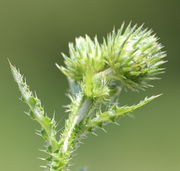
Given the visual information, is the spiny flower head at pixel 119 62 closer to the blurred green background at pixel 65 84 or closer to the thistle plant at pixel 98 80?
the thistle plant at pixel 98 80

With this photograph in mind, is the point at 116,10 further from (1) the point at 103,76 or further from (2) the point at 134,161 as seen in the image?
(1) the point at 103,76

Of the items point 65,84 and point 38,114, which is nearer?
point 38,114

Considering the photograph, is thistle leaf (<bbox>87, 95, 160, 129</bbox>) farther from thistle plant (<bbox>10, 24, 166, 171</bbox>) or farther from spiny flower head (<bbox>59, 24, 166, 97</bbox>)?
spiny flower head (<bbox>59, 24, 166, 97</bbox>)

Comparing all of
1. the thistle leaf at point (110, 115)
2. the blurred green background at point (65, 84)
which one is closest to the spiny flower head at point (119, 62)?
the thistle leaf at point (110, 115)

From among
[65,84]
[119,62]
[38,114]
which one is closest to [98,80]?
[119,62]

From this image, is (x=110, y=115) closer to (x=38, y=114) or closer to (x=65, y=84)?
(x=38, y=114)

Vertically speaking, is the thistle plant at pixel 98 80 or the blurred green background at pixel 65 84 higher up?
the blurred green background at pixel 65 84
